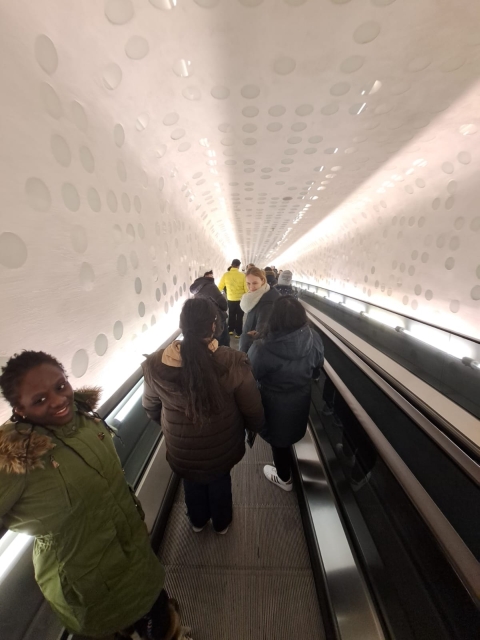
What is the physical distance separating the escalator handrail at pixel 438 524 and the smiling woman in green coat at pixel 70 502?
141 centimetres

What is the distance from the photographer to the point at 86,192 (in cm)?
218

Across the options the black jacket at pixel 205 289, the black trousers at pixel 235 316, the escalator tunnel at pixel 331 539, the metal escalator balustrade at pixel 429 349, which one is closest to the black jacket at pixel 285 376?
the escalator tunnel at pixel 331 539

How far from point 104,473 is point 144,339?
2436mm

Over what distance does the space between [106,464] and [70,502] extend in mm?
181

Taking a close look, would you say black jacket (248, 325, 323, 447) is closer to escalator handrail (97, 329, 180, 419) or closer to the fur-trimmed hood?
escalator handrail (97, 329, 180, 419)

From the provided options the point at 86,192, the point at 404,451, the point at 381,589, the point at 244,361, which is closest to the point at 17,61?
the point at 86,192

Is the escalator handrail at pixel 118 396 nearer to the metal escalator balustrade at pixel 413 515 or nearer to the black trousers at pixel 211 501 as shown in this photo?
the black trousers at pixel 211 501

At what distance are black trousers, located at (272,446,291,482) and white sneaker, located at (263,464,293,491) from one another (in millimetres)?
39

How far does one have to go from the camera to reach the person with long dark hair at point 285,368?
6.89ft

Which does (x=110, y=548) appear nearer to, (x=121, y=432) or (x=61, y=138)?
(x=121, y=432)

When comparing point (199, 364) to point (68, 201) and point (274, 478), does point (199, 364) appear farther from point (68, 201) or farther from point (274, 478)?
point (274, 478)

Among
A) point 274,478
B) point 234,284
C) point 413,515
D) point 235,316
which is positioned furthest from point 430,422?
point 235,316

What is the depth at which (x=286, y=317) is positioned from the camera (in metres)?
2.07

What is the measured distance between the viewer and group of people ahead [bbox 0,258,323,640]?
101 centimetres
